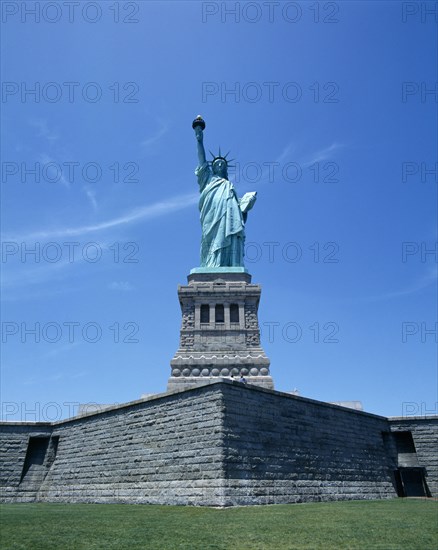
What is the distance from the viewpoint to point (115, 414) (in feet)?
55.3

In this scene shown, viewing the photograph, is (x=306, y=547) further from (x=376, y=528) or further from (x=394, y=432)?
(x=394, y=432)

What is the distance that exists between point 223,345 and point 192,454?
17660 millimetres

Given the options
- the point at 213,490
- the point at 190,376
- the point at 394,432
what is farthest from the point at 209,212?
the point at 213,490

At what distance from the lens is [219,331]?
31.2m

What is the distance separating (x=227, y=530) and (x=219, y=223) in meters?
30.8

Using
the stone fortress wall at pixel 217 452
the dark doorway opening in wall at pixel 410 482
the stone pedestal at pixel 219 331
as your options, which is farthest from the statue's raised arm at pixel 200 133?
the dark doorway opening in wall at pixel 410 482

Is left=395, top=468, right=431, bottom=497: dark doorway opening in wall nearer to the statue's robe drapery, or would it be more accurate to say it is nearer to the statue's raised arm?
the statue's robe drapery

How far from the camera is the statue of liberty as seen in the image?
35.8 metres

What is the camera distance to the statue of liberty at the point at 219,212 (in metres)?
35.8

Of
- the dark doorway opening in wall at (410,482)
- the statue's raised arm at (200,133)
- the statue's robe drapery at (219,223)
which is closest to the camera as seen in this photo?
the dark doorway opening in wall at (410,482)

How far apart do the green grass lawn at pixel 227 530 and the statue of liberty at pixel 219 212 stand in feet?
85.8

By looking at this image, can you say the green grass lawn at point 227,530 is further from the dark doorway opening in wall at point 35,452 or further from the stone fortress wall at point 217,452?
the dark doorway opening in wall at point 35,452

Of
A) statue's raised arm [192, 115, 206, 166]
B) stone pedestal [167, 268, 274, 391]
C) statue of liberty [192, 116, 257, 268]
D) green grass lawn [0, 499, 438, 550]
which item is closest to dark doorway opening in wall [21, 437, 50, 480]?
stone pedestal [167, 268, 274, 391]

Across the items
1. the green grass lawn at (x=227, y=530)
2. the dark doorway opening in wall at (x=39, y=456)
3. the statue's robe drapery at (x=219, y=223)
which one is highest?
the statue's robe drapery at (x=219, y=223)
